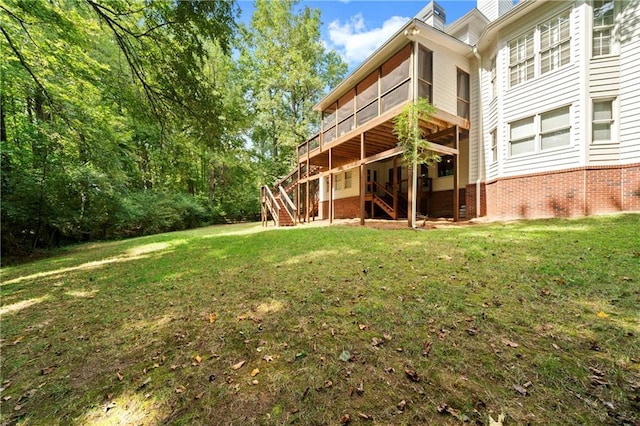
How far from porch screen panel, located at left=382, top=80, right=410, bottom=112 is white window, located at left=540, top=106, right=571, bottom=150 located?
16.0 feet

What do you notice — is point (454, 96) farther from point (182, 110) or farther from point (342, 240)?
point (182, 110)

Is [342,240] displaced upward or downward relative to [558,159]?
downward

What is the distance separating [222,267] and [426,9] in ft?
58.0

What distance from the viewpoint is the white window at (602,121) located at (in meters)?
7.92

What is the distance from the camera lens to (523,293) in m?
3.10

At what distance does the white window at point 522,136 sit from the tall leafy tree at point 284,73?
15226 millimetres

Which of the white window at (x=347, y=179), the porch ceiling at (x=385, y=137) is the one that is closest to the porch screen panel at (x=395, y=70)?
the porch ceiling at (x=385, y=137)

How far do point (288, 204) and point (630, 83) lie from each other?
13821mm

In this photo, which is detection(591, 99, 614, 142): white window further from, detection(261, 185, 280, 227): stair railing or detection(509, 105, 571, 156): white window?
detection(261, 185, 280, 227): stair railing

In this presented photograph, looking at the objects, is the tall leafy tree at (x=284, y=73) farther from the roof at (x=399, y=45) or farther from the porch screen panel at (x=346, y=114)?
the roof at (x=399, y=45)

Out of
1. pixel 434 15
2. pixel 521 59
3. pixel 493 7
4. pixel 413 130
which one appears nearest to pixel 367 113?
pixel 413 130

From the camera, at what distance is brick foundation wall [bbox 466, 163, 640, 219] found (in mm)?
7472

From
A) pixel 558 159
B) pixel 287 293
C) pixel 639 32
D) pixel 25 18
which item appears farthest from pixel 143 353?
pixel 639 32

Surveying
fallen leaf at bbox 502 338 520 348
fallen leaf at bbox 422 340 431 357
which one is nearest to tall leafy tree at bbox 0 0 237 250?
fallen leaf at bbox 422 340 431 357
